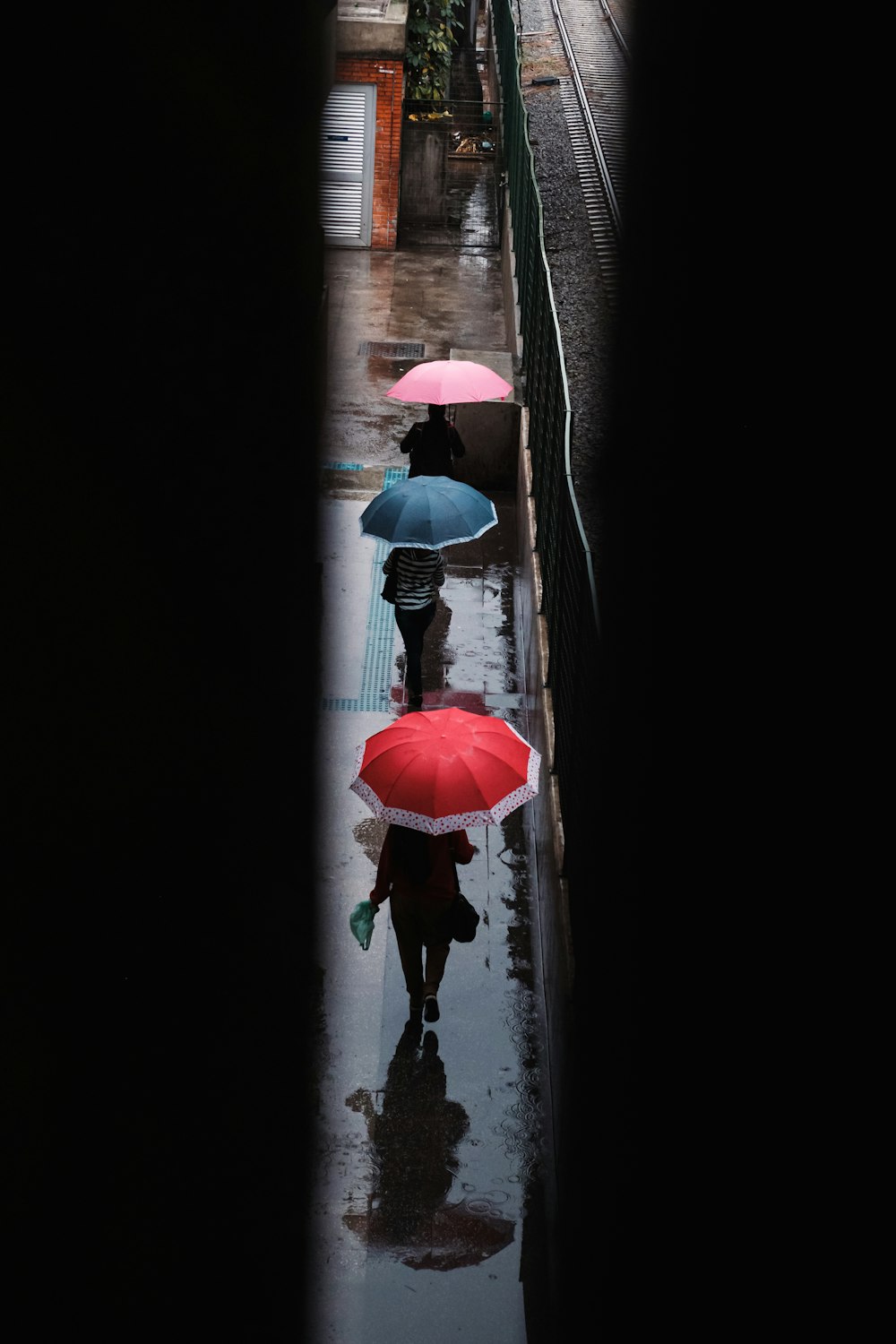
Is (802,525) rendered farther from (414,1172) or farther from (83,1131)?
(83,1131)

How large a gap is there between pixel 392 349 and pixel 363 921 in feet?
34.9

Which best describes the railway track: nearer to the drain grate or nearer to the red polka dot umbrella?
the drain grate

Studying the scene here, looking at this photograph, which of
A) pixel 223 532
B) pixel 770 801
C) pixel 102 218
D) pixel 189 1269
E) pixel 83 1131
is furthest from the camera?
pixel 223 532

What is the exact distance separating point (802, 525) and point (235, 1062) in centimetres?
376

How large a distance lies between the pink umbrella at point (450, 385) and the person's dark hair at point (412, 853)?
4.95 meters

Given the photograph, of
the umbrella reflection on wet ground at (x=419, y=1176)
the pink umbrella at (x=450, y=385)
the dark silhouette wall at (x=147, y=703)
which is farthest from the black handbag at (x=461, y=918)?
the pink umbrella at (x=450, y=385)

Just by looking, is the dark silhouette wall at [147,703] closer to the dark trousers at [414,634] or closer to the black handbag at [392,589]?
the black handbag at [392,589]

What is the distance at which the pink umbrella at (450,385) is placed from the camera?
10469mm

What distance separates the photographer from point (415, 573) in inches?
343

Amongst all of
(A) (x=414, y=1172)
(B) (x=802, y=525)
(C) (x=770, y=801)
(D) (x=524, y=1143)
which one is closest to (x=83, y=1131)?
(A) (x=414, y=1172)

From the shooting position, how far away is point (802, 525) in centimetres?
399

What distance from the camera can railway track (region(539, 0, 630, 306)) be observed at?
61.5 ft

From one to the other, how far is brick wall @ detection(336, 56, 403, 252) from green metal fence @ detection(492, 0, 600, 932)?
13.8 feet

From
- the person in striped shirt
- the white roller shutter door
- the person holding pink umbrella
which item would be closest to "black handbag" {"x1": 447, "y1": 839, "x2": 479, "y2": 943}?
the person in striped shirt
